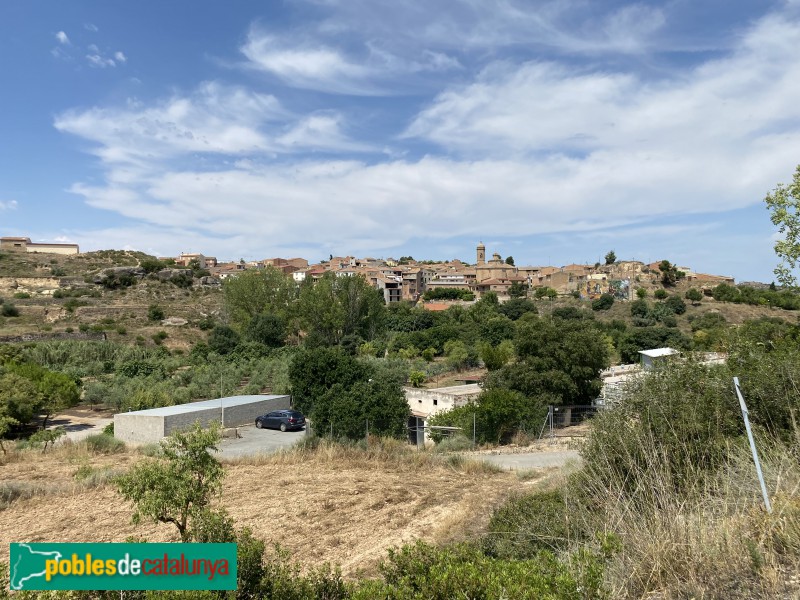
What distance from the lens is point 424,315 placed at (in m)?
58.0

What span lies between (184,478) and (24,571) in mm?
2754

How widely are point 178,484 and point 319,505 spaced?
5.57 meters

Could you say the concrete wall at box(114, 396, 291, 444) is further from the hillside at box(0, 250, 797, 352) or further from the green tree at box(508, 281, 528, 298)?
the green tree at box(508, 281, 528, 298)

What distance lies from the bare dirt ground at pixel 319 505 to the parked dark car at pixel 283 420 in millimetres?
6690

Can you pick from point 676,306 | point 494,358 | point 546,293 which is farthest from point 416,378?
point 546,293

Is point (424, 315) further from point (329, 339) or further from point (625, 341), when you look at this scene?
point (625, 341)

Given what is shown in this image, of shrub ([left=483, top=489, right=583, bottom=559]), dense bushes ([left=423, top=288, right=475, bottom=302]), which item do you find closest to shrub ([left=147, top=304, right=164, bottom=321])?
dense bushes ([left=423, top=288, right=475, bottom=302])

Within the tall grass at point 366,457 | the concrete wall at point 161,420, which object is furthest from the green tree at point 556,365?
the concrete wall at point 161,420

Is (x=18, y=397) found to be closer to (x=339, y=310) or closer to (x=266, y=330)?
(x=266, y=330)

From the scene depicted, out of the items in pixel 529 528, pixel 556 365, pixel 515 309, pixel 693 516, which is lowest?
pixel 529 528

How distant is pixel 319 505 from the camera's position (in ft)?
32.9

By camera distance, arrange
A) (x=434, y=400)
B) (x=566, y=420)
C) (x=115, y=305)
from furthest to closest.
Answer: (x=115, y=305) → (x=434, y=400) → (x=566, y=420)

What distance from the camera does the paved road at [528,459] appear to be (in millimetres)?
13031

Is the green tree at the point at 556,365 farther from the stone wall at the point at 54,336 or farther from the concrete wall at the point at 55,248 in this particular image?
the concrete wall at the point at 55,248
